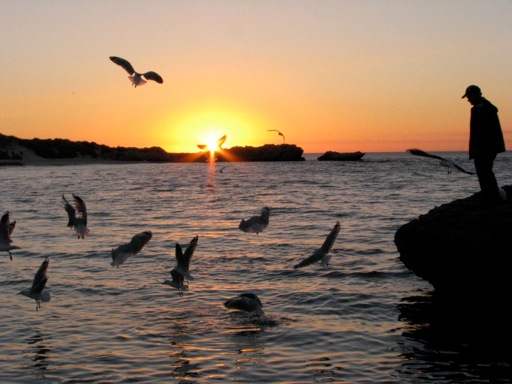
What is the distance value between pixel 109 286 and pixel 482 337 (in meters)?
6.58

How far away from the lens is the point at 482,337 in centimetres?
890

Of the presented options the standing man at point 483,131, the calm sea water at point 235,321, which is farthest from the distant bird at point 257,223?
the standing man at point 483,131

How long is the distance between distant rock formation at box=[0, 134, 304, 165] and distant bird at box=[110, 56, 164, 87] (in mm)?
74734

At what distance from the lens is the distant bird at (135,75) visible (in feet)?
35.8

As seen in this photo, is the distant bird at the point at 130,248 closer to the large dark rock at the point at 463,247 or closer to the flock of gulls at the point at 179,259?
the flock of gulls at the point at 179,259

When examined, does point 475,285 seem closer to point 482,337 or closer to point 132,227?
point 482,337

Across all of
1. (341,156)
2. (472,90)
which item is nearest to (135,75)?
(472,90)

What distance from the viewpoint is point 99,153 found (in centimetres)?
12838

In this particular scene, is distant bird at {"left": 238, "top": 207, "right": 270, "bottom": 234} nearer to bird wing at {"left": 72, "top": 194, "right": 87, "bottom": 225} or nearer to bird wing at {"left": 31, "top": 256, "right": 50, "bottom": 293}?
bird wing at {"left": 72, "top": 194, "right": 87, "bottom": 225}

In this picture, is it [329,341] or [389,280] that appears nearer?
[329,341]

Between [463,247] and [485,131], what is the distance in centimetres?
177

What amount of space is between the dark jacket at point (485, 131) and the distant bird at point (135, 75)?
15.9ft

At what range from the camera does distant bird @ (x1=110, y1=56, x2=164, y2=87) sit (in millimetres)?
10898

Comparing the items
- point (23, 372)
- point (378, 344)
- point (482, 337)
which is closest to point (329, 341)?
point (378, 344)
